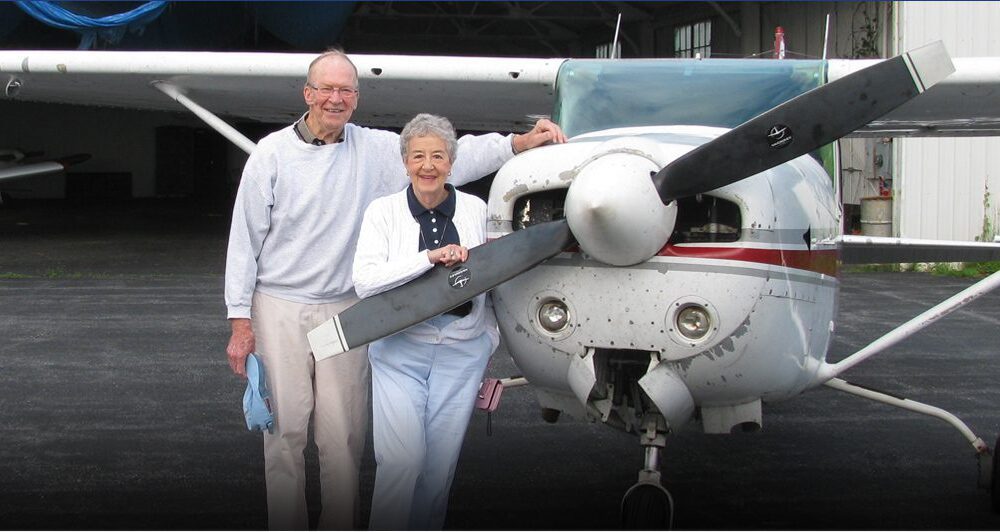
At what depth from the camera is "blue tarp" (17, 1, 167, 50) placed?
1614 centimetres

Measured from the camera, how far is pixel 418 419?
312 centimetres

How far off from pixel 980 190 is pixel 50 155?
25876 mm

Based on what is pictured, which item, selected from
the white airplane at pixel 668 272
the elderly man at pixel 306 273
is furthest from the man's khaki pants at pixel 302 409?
the white airplane at pixel 668 272

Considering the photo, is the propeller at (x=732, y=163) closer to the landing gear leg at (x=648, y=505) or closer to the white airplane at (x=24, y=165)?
the landing gear leg at (x=648, y=505)

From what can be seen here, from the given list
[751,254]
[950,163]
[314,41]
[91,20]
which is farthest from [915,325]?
[314,41]

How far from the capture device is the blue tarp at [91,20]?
1614cm

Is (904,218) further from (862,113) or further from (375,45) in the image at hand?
(375,45)

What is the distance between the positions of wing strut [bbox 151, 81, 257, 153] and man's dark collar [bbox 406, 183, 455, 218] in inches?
101

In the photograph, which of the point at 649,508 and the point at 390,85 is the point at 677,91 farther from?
the point at 390,85

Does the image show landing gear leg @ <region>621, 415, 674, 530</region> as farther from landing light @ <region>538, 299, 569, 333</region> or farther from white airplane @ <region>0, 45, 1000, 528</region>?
landing light @ <region>538, 299, 569, 333</region>

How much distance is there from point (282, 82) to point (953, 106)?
3608mm

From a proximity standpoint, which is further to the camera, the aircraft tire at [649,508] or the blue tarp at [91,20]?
the blue tarp at [91,20]

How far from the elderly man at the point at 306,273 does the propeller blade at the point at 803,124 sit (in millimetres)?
615

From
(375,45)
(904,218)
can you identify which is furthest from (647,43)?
(904,218)
